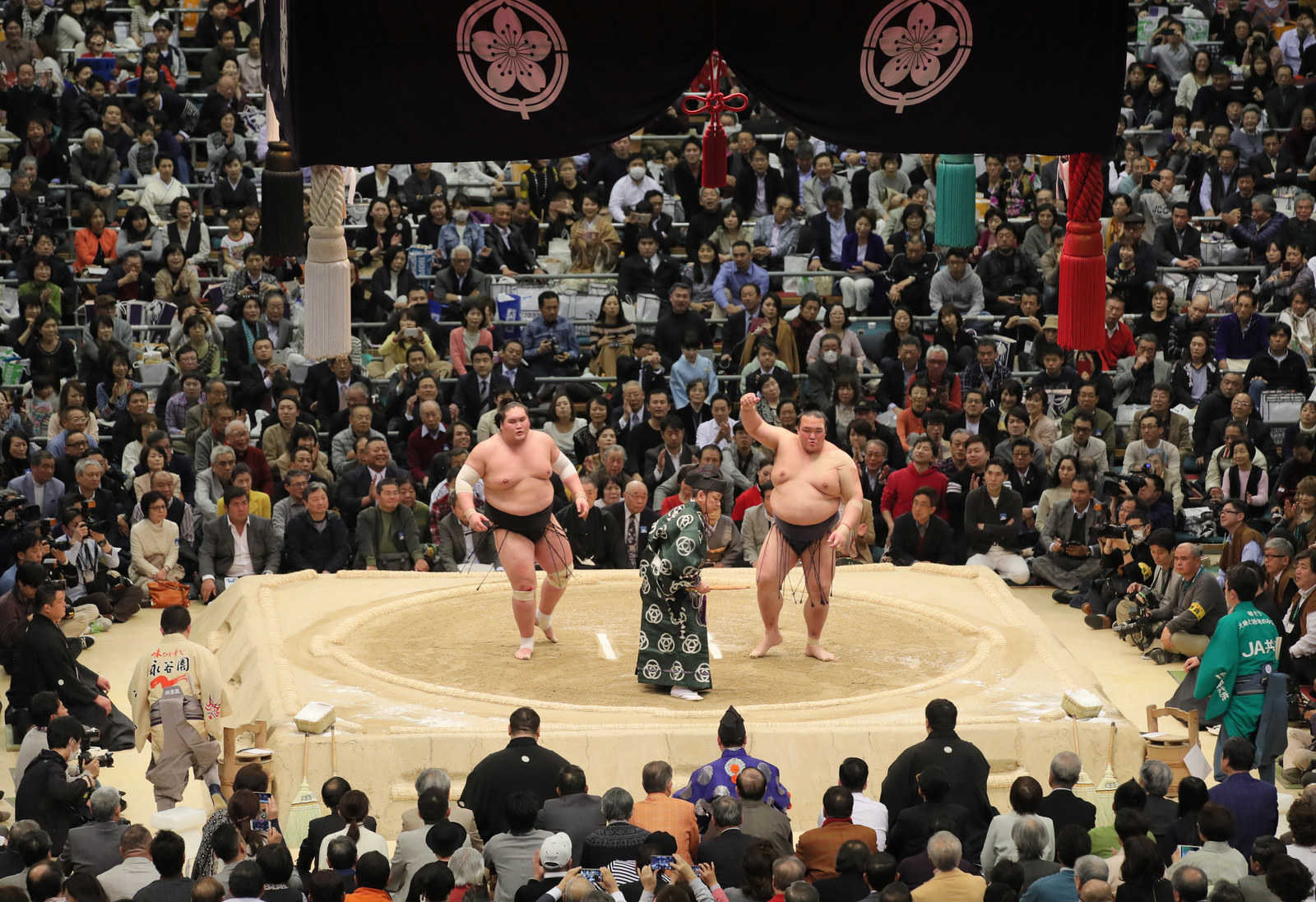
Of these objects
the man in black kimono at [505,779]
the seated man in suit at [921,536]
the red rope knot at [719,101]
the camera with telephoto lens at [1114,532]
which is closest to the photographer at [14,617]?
the man in black kimono at [505,779]

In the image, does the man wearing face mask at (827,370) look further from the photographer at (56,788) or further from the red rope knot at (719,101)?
the photographer at (56,788)

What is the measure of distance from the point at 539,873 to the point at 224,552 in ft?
14.2

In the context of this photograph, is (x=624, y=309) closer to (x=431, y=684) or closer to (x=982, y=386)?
(x=982, y=386)

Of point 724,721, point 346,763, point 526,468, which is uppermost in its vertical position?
point 526,468

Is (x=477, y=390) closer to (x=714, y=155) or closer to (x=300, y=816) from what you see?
(x=714, y=155)

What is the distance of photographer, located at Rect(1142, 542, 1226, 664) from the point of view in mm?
6742

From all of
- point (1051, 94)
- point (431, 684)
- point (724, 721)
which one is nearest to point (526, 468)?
point (431, 684)

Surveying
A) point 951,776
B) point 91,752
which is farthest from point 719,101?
point 91,752

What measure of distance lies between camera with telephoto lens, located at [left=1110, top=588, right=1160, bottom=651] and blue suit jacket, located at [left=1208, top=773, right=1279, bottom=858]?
2.61 meters

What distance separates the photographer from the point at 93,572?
25.0ft

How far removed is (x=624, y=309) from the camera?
31.7 ft

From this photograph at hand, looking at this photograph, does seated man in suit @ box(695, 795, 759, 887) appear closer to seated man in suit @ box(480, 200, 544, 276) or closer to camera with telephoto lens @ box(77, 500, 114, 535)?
camera with telephoto lens @ box(77, 500, 114, 535)

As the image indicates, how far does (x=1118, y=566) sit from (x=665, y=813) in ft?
13.3

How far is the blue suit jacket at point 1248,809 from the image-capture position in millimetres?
4539
